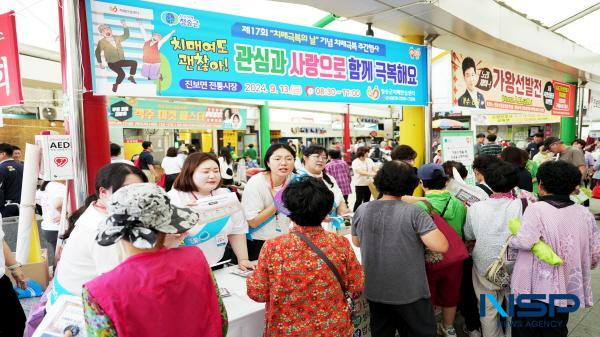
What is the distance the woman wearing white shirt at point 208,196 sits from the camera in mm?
2068

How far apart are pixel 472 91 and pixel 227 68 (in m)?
3.68

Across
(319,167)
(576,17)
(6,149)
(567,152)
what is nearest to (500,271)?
(319,167)

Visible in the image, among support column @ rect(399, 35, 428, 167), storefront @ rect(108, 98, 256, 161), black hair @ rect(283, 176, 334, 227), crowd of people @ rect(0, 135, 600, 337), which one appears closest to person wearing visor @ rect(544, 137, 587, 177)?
support column @ rect(399, 35, 428, 167)

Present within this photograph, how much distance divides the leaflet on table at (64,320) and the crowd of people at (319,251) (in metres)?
0.12

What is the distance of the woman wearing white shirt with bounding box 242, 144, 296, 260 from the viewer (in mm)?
2689

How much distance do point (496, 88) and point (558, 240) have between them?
4.28 m

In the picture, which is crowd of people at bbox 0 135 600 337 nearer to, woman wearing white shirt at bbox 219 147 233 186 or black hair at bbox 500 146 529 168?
black hair at bbox 500 146 529 168

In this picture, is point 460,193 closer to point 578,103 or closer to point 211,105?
point 578,103

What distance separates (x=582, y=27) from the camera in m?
6.17

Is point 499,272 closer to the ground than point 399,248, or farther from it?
closer to the ground

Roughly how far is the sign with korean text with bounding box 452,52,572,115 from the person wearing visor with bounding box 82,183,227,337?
4707 millimetres

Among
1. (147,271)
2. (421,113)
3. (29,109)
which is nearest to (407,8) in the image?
(421,113)

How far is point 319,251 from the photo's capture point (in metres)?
1.62

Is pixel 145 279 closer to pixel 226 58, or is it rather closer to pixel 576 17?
pixel 226 58
